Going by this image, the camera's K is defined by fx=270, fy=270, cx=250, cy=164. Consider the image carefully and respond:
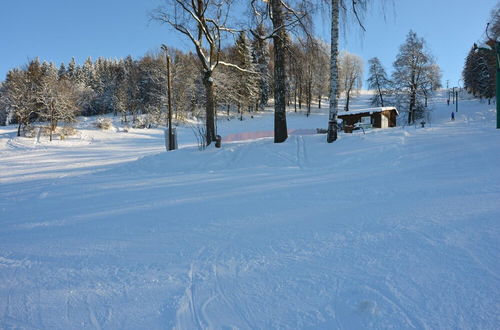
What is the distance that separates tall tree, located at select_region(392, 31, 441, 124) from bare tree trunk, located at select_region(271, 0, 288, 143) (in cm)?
2257

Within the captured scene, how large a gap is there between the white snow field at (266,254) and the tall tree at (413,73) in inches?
986

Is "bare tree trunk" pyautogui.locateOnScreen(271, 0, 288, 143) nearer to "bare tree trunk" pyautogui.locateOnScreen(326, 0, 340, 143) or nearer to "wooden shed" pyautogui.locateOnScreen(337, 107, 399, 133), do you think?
"bare tree trunk" pyautogui.locateOnScreen(326, 0, 340, 143)

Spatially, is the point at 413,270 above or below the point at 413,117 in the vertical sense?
below

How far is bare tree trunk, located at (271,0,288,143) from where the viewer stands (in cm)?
1014

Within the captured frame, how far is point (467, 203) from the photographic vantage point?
3.60 meters

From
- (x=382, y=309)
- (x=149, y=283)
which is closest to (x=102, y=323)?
(x=149, y=283)

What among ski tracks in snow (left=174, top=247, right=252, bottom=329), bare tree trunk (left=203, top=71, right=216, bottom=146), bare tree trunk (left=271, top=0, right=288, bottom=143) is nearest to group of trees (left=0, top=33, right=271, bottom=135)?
bare tree trunk (left=271, top=0, right=288, bottom=143)

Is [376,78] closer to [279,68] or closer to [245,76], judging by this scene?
[245,76]

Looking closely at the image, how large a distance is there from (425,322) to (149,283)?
2.14 meters

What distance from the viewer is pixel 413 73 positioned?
1057 inches

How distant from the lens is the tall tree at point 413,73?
2659 cm

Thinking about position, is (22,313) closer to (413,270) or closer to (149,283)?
(149,283)

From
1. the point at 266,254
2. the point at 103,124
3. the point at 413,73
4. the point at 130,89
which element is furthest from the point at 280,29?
the point at 130,89

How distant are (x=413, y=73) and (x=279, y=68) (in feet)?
75.6
